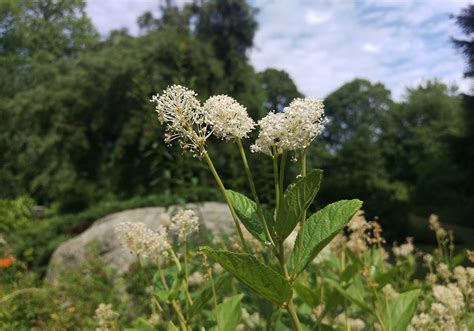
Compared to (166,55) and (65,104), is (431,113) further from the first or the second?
(65,104)

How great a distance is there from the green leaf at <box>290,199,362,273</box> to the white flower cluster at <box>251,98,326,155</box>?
0.17 m

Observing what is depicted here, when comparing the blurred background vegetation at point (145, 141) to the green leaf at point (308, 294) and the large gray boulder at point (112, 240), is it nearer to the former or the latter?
the large gray boulder at point (112, 240)

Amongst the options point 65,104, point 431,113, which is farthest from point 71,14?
point 431,113

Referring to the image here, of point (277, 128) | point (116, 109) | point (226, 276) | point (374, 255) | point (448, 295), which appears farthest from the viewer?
point (116, 109)

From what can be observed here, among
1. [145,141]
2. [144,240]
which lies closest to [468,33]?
[145,141]

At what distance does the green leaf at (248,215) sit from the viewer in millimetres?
1066

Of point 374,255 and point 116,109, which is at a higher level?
point 116,109

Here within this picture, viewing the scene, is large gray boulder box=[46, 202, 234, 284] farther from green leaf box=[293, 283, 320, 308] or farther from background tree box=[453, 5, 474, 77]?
background tree box=[453, 5, 474, 77]

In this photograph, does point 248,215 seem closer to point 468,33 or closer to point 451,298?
point 451,298

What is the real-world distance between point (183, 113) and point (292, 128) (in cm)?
24

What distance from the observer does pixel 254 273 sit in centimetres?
93

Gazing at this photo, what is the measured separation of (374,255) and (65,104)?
52.9ft

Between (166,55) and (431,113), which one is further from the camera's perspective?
(431,113)

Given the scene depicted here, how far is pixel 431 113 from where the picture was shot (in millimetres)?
26469
